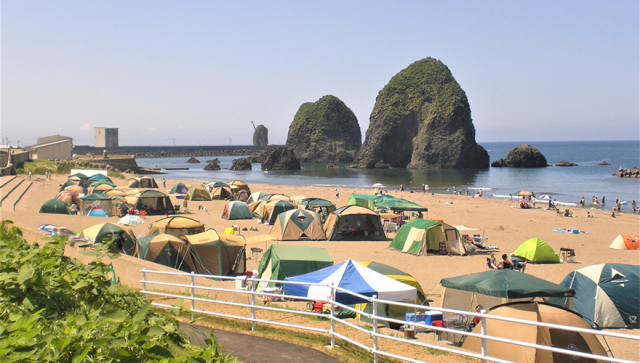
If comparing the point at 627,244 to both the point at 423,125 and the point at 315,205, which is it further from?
the point at 423,125

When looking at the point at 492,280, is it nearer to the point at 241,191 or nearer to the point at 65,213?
the point at 65,213

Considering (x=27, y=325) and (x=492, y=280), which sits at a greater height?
(x=27, y=325)

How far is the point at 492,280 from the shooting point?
9.12 metres

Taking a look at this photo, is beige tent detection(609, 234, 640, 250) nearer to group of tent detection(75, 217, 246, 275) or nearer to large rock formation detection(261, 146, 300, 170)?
group of tent detection(75, 217, 246, 275)

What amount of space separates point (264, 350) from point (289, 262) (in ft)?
22.6

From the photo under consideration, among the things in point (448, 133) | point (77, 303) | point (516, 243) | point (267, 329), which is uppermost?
point (448, 133)

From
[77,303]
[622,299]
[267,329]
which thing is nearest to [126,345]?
[77,303]

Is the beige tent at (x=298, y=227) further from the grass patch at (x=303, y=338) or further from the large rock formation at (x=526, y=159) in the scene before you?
the large rock formation at (x=526, y=159)

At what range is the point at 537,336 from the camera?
270 inches

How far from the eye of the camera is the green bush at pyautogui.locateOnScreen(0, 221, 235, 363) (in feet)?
7.79

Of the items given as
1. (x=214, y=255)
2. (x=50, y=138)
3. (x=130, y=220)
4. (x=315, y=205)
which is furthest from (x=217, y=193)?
(x=50, y=138)

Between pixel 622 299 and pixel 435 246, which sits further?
pixel 435 246

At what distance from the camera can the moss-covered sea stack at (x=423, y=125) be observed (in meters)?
104

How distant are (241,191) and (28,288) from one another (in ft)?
105
